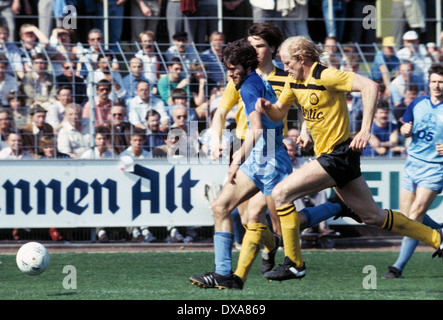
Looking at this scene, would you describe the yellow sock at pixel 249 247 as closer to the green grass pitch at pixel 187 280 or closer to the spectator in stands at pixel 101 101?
the green grass pitch at pixel 187 280

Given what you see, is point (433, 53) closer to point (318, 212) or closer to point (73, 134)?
point (73, 134)

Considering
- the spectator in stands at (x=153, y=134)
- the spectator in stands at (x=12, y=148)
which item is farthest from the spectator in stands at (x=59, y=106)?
the spectator in stands at (x=153, y=134)

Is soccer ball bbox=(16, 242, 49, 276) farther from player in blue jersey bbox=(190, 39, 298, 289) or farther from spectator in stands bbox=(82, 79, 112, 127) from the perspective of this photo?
spectator in stands bbox=(82, 79, 112, 127)

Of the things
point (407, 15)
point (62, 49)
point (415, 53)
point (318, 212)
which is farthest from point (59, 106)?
point (407, 15)

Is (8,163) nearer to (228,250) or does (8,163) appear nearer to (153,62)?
(153,62)

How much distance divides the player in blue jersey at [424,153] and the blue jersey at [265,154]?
6.17 ft

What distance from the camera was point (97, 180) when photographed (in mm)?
11492

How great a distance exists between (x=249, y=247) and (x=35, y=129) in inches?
219

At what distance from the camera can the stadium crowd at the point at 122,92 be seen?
38.7 ft

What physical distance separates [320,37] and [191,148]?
436 cm

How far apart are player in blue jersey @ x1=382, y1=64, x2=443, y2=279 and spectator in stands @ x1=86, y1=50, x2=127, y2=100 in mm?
4660

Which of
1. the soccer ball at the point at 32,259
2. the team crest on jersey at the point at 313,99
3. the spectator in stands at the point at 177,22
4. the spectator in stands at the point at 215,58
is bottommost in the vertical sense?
the soccer ball at the point at 32,259

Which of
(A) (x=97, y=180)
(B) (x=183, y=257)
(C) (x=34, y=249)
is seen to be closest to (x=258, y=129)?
(C) (x=34, y=249)

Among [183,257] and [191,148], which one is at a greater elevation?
[191,148]
